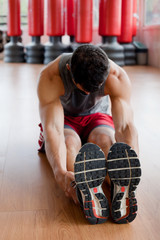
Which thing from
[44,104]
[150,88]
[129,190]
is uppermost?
[44,104]

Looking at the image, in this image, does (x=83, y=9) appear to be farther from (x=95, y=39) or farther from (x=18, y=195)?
(x=18, y=195)

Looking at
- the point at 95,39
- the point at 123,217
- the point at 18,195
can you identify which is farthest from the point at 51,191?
the point at 95,39

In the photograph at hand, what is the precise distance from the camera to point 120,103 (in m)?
1.66

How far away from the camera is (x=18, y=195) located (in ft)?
5.08

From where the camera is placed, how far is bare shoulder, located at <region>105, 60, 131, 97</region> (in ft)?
5.47

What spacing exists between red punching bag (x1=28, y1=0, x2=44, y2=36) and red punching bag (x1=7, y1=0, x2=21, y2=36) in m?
0.36

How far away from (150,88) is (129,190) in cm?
324

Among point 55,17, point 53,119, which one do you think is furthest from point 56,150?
point 55,17

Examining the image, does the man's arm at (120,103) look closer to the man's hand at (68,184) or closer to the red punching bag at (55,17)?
the man's hand at (68,184)

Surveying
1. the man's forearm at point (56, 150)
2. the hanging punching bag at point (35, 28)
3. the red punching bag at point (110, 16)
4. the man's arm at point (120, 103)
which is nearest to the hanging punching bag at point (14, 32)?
the hanging punching bag at point (35, 28)

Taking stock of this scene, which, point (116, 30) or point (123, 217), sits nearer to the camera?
point (123, 217)

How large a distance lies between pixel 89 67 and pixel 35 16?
18.2 feet

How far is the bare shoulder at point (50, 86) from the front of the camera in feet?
5.49

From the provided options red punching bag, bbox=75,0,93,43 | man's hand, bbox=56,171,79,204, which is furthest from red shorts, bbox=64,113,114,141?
red punching bag, bbox=75,0,93,43
